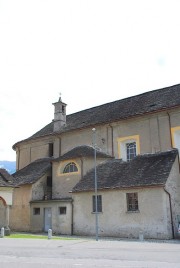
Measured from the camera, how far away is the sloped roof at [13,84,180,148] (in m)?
28.8

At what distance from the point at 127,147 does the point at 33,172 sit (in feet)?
33.9

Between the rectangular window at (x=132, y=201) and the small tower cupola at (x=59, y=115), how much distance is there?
15.0 meters

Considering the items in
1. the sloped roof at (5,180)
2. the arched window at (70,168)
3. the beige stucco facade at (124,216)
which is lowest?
the beige stucco facade at (124,216)

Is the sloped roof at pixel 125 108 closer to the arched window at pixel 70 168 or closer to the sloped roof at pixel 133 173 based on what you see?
the sloped roof at pixel 133 173

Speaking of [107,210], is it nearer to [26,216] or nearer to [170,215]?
[170,215]

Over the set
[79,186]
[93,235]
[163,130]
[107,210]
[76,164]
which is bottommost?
[93,235]

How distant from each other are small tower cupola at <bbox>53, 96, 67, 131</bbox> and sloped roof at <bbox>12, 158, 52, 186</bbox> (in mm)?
4114

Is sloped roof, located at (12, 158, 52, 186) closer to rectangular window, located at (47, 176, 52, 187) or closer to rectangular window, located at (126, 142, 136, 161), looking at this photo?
rectangular window, located at (47, 176, 52, 187)

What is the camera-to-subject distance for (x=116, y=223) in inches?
941

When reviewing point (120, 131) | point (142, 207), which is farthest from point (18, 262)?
point (120, 131)

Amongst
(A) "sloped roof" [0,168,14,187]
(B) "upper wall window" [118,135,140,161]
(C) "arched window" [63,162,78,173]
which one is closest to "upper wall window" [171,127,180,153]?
(B) "upper wall window" [118,135,140,161]

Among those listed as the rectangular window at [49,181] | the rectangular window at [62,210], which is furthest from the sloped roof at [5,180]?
the rectangular window at [49,181]

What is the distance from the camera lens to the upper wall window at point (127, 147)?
29.2 m

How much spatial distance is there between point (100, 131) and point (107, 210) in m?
9.40
